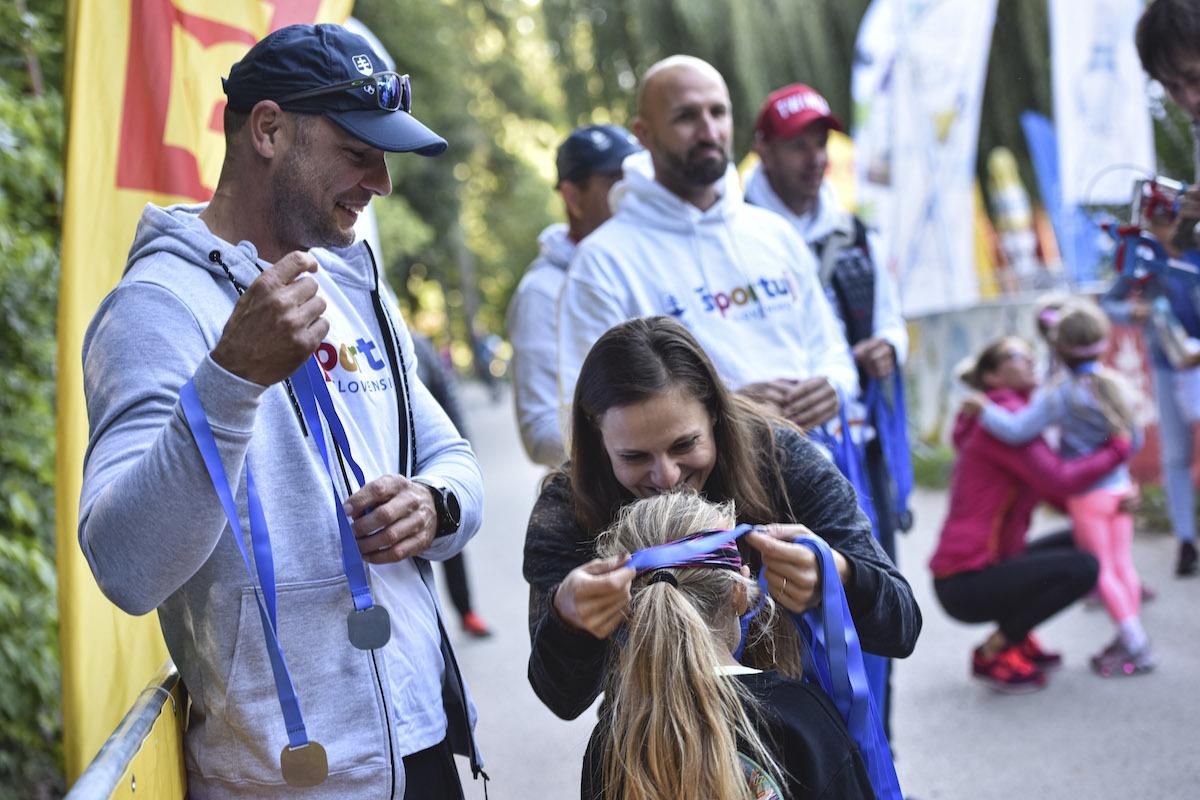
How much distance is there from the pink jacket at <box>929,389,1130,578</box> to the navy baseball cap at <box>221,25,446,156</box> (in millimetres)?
4212

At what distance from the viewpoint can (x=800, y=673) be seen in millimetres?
2496

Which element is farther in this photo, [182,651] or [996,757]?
[996,757]

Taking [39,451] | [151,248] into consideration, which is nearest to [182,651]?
[151,248]

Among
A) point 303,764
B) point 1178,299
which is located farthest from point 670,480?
point 1178,299

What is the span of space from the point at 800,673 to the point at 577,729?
3.75m

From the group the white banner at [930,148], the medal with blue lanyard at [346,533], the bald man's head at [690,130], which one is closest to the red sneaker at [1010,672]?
the bald man's head at [690,130]

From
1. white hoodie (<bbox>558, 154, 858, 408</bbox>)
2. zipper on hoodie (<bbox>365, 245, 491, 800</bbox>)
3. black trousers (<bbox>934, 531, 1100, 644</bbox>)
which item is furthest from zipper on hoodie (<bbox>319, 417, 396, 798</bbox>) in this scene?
black trousers (<bbox>934, 531, 1100, 644</bbox>)

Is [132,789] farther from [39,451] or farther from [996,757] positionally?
[996,757]

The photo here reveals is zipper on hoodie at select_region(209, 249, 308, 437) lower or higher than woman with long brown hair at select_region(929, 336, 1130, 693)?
higher

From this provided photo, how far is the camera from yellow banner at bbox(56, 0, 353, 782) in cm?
271

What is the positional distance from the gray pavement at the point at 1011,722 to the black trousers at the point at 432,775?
5.90 feet

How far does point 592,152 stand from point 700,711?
10.7 feet

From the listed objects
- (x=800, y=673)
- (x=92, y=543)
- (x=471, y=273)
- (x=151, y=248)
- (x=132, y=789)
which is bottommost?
(x=471, y=273)

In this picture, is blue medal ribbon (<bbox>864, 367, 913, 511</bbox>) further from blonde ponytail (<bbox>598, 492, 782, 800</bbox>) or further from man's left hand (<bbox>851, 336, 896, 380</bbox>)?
blonde ponytail (<bbox>598, 492, 782, 800</bbox>)
